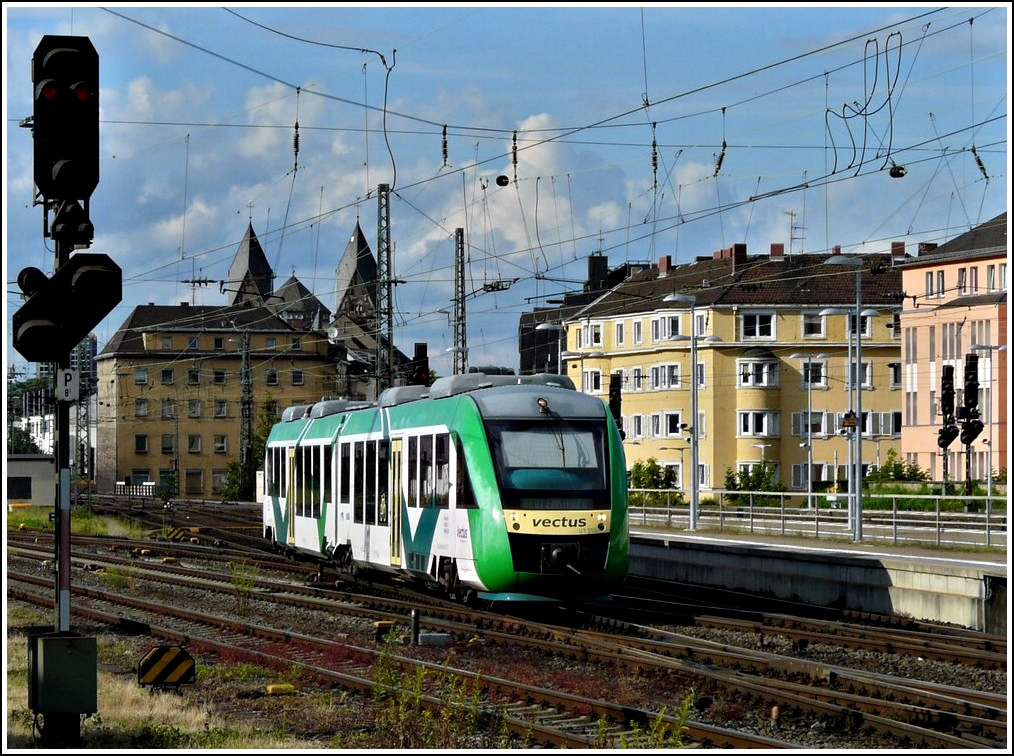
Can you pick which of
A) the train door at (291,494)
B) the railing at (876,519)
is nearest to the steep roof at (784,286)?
the railing at (876,519)

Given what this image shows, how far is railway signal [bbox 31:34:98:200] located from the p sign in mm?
1481

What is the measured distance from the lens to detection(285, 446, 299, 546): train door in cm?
3406

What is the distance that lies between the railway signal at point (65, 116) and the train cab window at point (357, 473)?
15.8m

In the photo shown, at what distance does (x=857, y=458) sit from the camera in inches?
1394

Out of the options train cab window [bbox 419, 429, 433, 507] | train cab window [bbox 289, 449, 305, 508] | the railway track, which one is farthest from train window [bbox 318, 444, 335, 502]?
train cab window [bbox 419, 429, 433, 507]

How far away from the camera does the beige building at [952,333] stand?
77438mm

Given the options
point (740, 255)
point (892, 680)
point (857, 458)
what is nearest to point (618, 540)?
point (892, 680)

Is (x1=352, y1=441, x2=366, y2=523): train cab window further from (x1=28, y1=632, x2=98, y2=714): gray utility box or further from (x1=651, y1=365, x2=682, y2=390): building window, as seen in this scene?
(x1=651, y1=365, x2=682, y2=390): building window

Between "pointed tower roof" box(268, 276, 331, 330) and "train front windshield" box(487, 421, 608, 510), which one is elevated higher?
"pointed tower roof" box(268, 276, 331, 330)

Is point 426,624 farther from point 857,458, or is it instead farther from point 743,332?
point 743,332

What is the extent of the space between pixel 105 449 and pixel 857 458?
9134 cm

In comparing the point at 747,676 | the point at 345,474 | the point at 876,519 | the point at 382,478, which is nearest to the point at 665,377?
the point at 876,519

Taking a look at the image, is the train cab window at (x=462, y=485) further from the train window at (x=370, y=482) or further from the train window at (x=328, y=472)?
the train window at (x=328, y=472)

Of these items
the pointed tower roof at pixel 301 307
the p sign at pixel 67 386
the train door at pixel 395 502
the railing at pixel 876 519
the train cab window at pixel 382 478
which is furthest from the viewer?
the pointed tower roof at pixel 301 307
